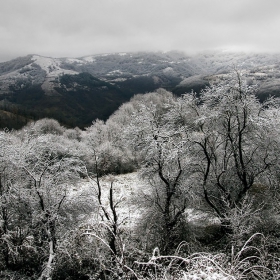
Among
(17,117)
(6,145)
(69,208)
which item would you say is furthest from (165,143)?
(17,117)

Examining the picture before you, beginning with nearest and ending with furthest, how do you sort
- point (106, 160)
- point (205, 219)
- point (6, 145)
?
point (6, 145) → point (205, 219) → point (106, 160)

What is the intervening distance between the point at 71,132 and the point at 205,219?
8226 centimetres

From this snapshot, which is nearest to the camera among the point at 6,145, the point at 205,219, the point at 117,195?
the point at 6,145

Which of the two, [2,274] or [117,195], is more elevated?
[2,274]

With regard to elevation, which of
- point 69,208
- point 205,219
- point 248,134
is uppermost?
point 248,134

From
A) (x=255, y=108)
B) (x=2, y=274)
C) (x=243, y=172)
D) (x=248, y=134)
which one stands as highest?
(x=255, y=108)

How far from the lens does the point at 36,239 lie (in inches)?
492

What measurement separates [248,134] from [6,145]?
13.7 m

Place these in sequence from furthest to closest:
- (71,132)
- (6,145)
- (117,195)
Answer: (71,132) < (117,195) < (6,145)

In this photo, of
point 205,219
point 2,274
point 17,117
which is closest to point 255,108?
point 205,219

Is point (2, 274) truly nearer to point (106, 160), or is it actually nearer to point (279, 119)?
point (279, 119)

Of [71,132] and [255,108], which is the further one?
[71,132]

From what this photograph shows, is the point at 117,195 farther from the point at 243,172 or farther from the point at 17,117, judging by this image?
the point at 17,117

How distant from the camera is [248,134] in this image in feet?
45.5
